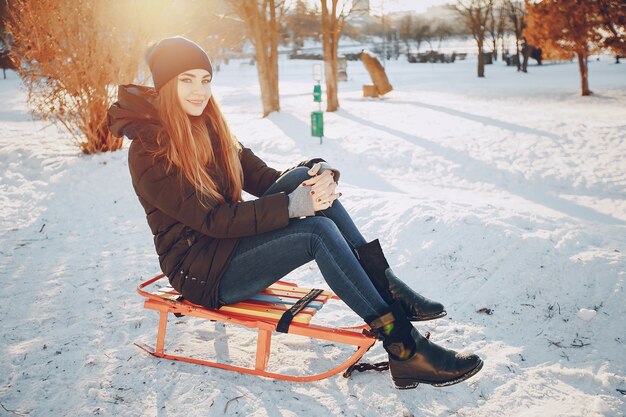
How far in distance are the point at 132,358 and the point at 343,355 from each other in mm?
1319

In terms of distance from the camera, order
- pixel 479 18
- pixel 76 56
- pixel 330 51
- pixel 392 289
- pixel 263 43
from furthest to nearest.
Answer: pixel 479 18, pixel 330 51, pixel 263 43, pixel 76 56, pixel 392 289

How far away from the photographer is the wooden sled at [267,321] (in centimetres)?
241

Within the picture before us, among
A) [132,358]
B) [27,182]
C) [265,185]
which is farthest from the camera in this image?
[27,182]

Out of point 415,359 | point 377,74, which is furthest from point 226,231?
point 377,74

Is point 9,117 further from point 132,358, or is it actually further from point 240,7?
point 132,358

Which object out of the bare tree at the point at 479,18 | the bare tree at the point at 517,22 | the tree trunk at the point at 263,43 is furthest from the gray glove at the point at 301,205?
the bare tree at the point at 517,22

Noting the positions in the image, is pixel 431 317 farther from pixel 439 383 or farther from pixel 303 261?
pixel 303 261

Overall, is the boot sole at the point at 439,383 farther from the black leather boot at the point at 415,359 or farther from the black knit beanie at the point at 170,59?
the black knit beanie at the point at 170,59

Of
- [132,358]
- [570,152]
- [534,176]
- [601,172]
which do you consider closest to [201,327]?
[132,358]

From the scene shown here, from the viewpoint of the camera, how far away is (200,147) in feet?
8.32

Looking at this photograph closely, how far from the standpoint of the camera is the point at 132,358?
2805mm

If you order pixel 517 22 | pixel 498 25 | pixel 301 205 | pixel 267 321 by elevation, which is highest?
pixel 498 25

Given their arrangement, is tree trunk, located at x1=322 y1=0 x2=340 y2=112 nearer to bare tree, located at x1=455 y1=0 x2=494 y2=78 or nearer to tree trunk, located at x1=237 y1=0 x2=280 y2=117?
tree trunk, located at x1=237 y1=0 x2=280 y2=117

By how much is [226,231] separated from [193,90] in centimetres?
82
